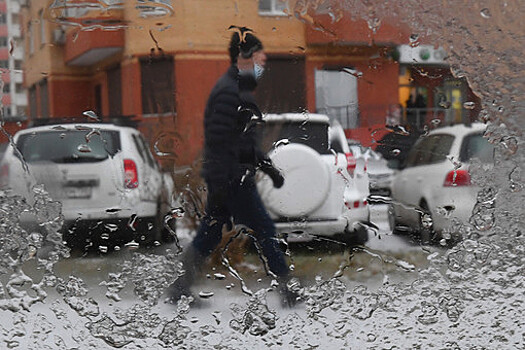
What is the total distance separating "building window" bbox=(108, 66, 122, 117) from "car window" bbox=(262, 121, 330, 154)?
48 centimetres

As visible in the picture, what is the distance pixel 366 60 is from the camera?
7.80 feet

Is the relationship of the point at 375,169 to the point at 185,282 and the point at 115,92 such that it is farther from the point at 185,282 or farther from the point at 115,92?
the point at 115,92

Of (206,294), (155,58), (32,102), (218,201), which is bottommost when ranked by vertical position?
(206,294)

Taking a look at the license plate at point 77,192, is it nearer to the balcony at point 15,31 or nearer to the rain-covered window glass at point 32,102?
the rain-covered window glass at point 32,102

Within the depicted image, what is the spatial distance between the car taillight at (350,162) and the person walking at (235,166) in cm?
23

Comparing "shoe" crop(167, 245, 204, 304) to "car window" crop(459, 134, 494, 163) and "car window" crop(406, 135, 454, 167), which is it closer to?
"car window" crop(406, 135, 454, 167)

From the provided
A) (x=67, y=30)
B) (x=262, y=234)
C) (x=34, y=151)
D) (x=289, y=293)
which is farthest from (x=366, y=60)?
(x=34, y=151)

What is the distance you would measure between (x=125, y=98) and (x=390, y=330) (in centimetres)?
122

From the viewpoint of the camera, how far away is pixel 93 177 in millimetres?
2355

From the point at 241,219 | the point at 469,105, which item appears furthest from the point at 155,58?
the point at 469,105

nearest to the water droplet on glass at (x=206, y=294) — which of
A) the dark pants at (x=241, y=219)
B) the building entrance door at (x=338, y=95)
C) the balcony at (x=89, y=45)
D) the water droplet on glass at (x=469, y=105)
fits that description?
the dark pants at (x=241, y=219)

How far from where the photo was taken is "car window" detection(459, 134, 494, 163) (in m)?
2.46

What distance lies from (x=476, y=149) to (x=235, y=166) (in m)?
0.83

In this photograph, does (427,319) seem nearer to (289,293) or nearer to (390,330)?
(390,330)
